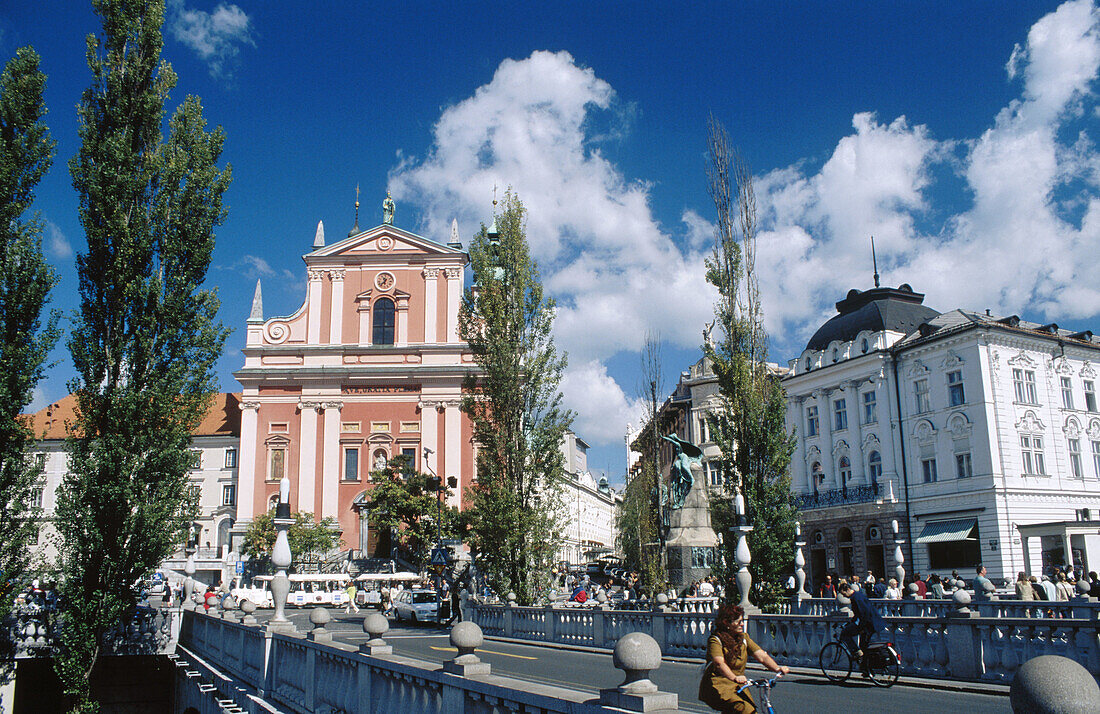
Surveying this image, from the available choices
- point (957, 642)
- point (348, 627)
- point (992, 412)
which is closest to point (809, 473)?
point (992, 412)

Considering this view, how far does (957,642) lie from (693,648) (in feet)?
17.8

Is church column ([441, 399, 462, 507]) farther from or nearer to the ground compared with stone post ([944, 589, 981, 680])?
farther from the ground

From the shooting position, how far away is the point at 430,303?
56.6 meters

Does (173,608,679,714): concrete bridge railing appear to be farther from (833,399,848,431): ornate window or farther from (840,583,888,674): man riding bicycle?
(833,399,848,431): ornate window

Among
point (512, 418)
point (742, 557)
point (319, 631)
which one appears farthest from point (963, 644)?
point (512, 418)

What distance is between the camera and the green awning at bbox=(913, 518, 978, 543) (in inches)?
1483

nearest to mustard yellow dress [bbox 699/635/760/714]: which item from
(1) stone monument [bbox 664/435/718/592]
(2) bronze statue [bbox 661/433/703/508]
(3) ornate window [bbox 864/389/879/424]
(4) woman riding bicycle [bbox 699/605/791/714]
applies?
(4) woman riding bicycle [bbox 699/605/791/714]

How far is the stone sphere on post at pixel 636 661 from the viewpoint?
15.8ft

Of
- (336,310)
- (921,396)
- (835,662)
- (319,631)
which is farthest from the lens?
(336,310)

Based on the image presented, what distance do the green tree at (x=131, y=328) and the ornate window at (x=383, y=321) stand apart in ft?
120

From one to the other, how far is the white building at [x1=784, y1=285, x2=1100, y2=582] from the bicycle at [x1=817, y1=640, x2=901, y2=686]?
27388 mm

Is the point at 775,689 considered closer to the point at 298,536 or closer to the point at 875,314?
the point at 875,314

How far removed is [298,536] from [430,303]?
1736cm

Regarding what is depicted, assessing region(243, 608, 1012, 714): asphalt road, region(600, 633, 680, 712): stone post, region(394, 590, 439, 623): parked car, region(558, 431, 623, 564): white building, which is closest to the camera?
region(600, 633, 680, 712): stone post
